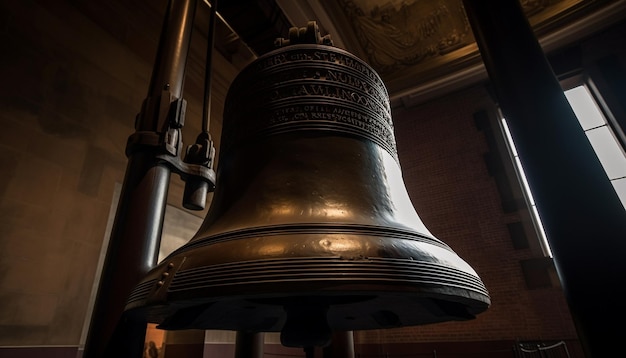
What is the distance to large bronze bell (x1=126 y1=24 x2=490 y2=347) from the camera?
20.4 inches

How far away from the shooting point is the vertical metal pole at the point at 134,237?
893 mm

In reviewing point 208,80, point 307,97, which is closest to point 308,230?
point 307,97

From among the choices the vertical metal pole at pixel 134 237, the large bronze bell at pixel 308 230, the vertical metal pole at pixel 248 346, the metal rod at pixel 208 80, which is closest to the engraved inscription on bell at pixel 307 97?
the large bronze bell at pixel 308 230

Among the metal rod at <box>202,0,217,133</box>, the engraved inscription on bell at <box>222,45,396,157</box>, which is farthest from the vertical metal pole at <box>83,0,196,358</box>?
the engraved inscription on bell at <box>222,45,396,157</box>

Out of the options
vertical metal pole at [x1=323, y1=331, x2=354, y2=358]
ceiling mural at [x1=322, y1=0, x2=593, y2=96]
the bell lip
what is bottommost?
vertical metal pole at [x1=323, y1=331, x2=354, y2=358]

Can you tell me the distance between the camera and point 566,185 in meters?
0.52

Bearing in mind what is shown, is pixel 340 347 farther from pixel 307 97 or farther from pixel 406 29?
pixel 406 29

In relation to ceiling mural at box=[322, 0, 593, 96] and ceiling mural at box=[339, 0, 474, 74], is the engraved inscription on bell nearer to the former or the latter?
ceiling mural at box=[322, 0, 593, 96]

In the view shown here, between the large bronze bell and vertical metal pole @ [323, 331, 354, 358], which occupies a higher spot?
the large bronze bell

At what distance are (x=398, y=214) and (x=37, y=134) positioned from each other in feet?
7.33

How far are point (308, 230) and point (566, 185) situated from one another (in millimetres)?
424

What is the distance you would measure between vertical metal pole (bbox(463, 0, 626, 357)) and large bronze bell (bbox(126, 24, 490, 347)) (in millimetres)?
171

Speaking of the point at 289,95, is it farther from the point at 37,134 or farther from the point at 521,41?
the point at 37,134

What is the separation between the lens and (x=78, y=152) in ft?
7.15
